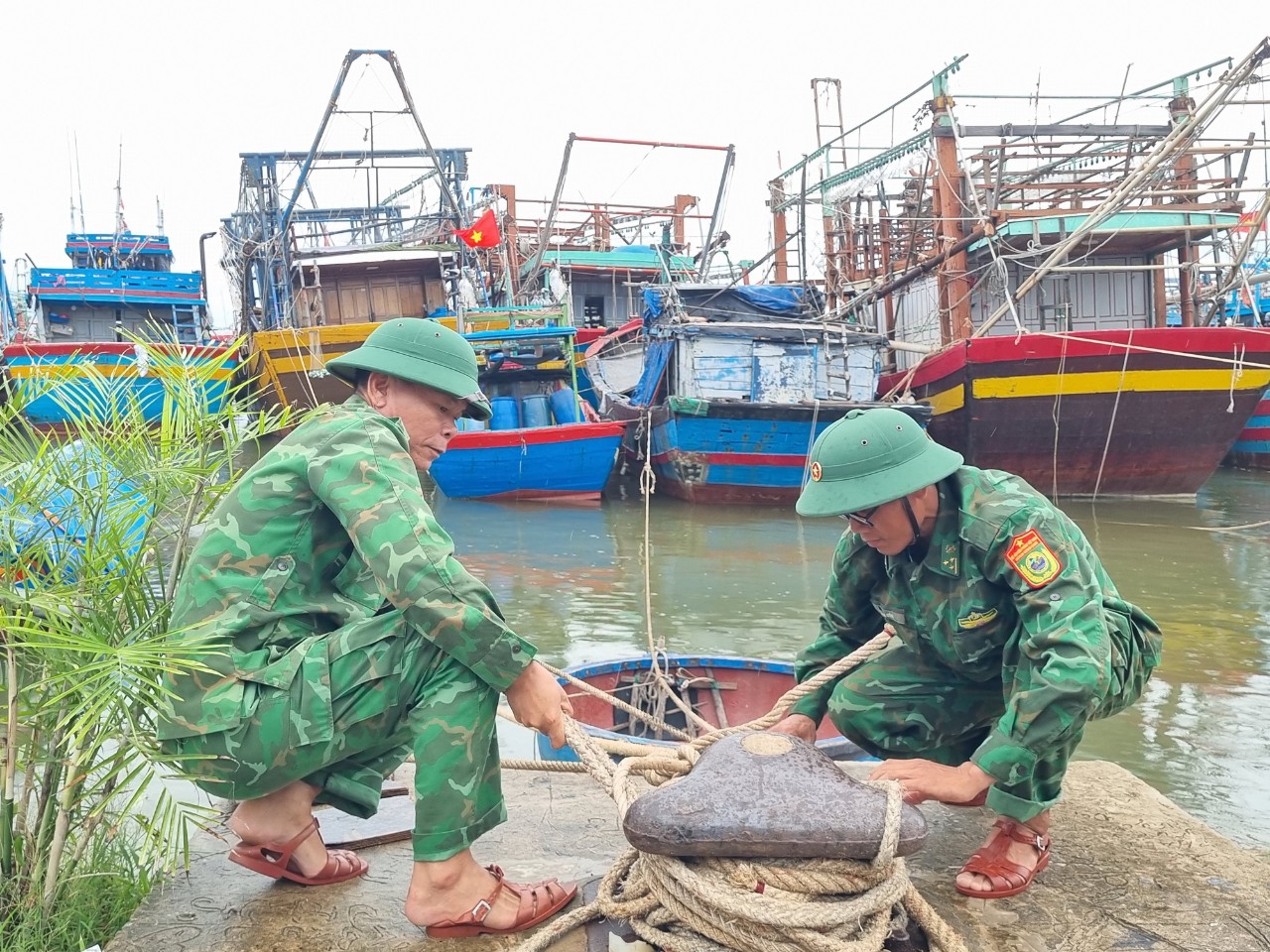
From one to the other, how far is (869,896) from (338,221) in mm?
18878

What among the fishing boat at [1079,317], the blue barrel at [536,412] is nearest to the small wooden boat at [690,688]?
the fishing boat at [1079,317]

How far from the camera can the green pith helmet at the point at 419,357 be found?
217cm

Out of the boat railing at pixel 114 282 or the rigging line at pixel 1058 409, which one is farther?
the boat railing at pixel 114 282

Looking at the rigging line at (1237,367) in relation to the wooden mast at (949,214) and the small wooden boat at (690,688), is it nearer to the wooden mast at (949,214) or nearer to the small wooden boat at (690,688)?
the wooden mast at (949,214)

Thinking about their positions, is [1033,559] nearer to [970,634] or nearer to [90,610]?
[970,634]

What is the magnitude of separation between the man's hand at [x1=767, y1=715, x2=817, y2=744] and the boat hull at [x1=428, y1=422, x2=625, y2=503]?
35.4 feet

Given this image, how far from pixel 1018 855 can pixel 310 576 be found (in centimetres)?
172

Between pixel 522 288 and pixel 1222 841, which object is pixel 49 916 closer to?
pixel 1222 841

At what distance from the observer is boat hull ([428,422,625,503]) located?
44.3 ft

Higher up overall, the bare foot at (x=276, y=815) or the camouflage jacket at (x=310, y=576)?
the camouflage jacket at (x=310, y=576)

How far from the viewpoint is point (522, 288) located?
18828 millimetres

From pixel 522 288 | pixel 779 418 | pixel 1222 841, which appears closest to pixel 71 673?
pixel 1222 841

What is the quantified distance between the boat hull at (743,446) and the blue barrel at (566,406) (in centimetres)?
172

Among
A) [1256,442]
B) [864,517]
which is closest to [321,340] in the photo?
[864,517]
